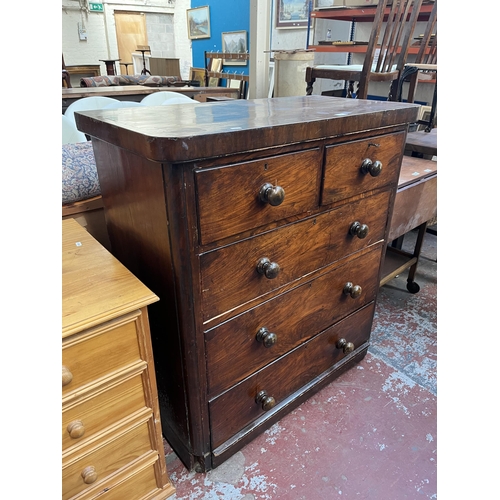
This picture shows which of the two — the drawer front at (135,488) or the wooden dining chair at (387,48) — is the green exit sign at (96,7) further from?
the drawer front at (135,488)

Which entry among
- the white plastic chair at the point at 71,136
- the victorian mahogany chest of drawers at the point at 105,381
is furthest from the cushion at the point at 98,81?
the victorian mahogany chest of drawers at the point at 105,381

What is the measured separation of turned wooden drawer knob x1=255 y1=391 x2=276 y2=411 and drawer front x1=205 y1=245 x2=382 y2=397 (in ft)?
0.37

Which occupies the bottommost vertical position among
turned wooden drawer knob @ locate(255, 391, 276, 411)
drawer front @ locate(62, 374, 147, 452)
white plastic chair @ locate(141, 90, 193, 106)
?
turned wooden drawer knob @ locate(255, 391, 276, 411)

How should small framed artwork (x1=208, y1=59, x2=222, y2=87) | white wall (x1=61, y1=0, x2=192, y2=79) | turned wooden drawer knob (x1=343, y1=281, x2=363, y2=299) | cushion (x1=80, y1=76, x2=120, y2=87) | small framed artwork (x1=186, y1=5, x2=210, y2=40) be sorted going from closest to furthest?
turned wooden drawer knob (x1=343, y1=281, x2=363, y2=299) → cushion (x1=80, y1=76, x2=120, y2=87) → small framed artwork (x1=208, y1=59, x2=222, y2=87) → small framed artwork (x1=186, y1=5, x2=210, y2=40) → white wall (x1=61, y1=0, x2=192, y2=79)

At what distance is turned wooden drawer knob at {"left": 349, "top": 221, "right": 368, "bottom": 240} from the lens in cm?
122

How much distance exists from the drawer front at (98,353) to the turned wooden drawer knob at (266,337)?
14.1 inches

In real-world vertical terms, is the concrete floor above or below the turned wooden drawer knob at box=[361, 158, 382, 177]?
below

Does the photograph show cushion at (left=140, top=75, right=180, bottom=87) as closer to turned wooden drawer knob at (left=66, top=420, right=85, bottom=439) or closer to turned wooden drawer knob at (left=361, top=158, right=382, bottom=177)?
turned wooden drawer knob at (left=361, top=158, right=382, bottom=177)

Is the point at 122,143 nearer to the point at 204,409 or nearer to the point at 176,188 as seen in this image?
the point at 176,188

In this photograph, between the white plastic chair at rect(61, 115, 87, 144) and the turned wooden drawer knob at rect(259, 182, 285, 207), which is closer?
the turned wooden drawer knob at rect(259, 182, 285, 207)

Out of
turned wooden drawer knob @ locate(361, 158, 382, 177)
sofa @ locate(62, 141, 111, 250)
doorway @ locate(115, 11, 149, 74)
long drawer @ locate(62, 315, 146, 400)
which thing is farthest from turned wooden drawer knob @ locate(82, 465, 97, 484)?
doorway @ locate(115, 11, 149, 74)

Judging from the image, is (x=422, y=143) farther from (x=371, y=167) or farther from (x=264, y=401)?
(x=264, y=401)

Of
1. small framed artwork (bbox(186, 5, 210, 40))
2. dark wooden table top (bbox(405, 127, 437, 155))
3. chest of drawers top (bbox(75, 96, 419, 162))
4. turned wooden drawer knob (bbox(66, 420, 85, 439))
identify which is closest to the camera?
chest of drawers top (bbox(75, 96, 419, 162))

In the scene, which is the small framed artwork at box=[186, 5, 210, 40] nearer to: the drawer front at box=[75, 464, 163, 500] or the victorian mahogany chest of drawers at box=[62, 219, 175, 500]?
the victorian mahogany chest of drawers at box=[62, 219, 175, 500]
